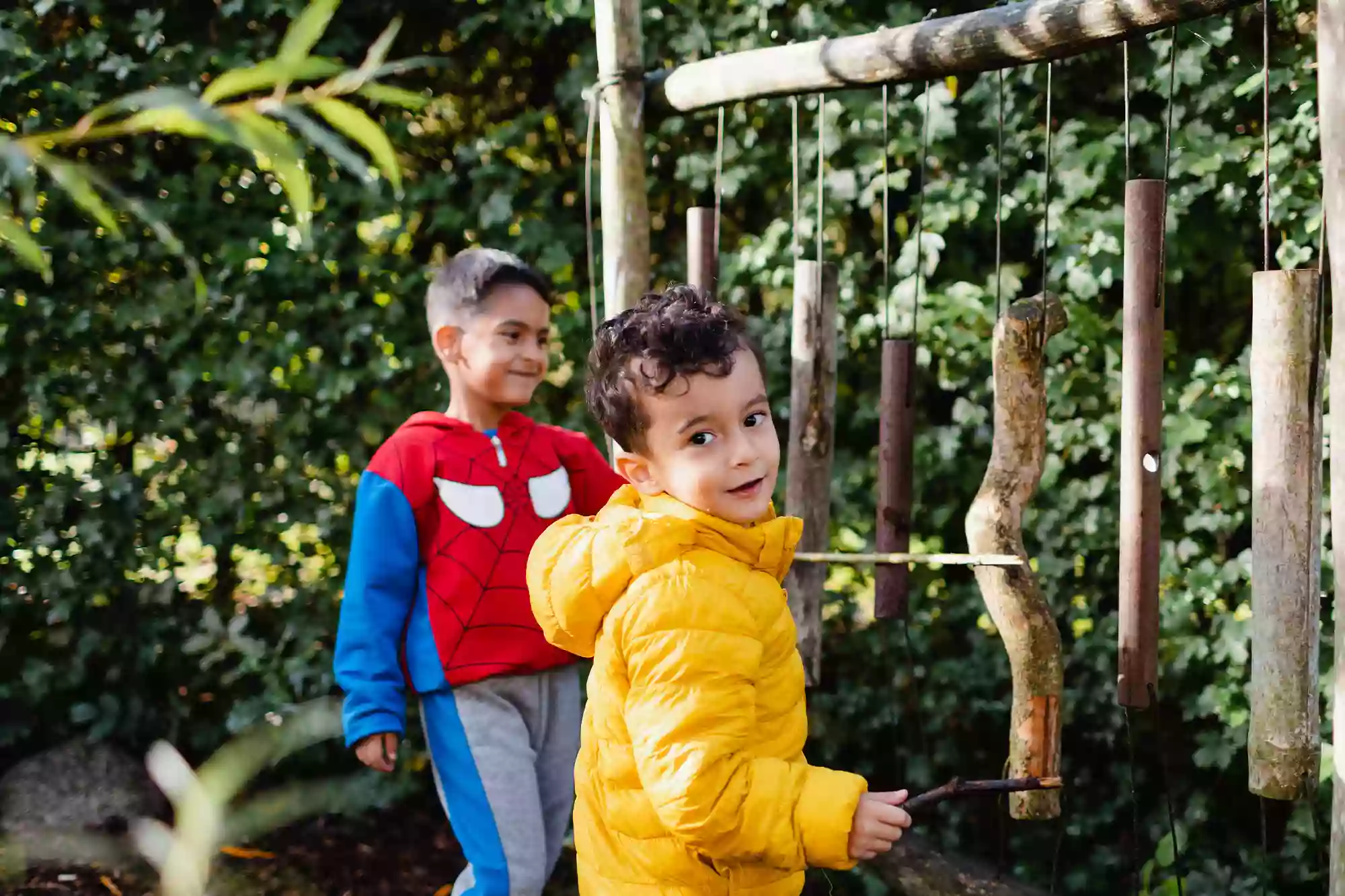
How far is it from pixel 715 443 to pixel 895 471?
3.11 feet

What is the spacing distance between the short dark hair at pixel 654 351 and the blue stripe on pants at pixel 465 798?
995mm

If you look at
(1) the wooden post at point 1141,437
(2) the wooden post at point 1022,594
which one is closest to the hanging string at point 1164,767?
(1) the wooden post at point 1141,437

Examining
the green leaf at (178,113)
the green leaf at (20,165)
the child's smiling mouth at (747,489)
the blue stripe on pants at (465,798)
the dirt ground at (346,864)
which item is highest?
the green leaf at (178,113)

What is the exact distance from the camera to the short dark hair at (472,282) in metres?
2.78

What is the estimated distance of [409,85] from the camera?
4.18 m

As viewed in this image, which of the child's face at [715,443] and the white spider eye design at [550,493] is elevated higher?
the child's face at [715,443]

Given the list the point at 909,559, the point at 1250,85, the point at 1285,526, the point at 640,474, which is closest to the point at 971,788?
the point at 640,474

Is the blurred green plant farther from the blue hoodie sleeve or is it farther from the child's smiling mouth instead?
the blue hoodie sleeve

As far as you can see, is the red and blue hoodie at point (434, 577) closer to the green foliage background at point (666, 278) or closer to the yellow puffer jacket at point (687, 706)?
the yellow puffer jacket at point (687, 706)

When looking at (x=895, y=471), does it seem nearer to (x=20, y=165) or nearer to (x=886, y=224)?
(x=886, y=224)

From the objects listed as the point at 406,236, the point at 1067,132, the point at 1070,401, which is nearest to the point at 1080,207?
the point at 1067,132

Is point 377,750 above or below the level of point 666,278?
below

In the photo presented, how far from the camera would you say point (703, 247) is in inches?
114

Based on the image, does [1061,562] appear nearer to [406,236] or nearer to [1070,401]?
[1070,401]
